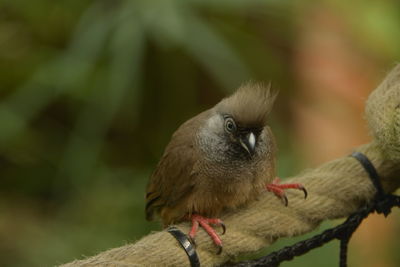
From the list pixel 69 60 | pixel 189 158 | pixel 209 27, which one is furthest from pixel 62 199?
pixel 189 158

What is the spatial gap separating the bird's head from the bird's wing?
0.19 ft

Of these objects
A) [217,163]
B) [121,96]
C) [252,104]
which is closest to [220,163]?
[217,163]

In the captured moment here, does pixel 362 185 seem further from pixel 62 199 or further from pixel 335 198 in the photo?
pixel 62 199

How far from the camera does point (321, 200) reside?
2369 millimetres

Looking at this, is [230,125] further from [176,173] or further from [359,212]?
[359,212]

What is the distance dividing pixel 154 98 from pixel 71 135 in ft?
2.33

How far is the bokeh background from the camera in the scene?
4.08 m

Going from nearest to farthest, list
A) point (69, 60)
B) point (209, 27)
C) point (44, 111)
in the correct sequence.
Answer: point (69, 60), point (209, 27), point (44, 111)

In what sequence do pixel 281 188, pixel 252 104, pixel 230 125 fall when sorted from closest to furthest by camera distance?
pixel 281 188, pixel 252 104, pixel 230 125

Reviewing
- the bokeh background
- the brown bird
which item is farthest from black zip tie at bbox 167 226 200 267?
the bokeh background

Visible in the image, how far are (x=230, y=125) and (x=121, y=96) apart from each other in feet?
4.81

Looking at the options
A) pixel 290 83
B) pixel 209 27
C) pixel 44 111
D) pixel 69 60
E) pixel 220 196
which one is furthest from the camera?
pixel 290 83

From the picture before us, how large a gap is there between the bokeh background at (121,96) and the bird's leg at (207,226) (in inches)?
54.8

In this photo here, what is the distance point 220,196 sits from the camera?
2682 mm
